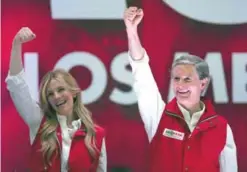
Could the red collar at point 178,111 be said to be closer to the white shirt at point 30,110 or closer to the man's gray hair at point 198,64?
the man's gray hair at point 198,64

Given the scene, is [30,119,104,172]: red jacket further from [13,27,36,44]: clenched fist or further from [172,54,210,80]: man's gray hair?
[172,54,210,80]: man's gray hair

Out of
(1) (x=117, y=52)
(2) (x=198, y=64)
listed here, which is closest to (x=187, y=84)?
(2) (x=198, y=64)

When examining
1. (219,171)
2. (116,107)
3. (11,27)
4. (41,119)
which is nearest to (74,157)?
(41,119)

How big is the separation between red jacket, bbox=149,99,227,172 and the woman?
0.29m

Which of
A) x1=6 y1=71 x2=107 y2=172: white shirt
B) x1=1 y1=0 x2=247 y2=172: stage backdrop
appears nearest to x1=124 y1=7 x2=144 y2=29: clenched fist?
x1=6 y1=71 x2=107 y2=172: white shirt

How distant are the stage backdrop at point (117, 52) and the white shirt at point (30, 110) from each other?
0.81 m

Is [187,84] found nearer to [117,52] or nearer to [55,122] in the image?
[55,122]

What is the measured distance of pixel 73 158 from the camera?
2.73 m

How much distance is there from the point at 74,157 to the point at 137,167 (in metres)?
1.01

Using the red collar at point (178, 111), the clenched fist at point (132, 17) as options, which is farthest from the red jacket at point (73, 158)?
the clenched fist at point (132, 17)

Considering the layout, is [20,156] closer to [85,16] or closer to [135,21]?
[85,16]

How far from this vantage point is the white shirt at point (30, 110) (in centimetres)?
272

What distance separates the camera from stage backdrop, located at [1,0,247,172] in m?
3.61

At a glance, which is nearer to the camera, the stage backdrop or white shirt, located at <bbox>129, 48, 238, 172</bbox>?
white shirt, located at <bbox>129, 48, 238, 172</bbox>
